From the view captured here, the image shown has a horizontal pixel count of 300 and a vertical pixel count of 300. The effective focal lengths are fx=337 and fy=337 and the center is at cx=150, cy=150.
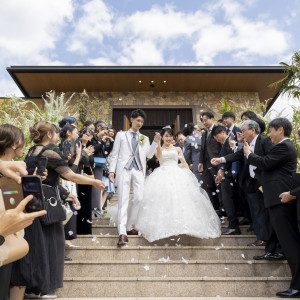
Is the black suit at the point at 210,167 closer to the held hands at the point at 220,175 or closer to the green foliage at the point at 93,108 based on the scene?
the held hands at the point at 220,175

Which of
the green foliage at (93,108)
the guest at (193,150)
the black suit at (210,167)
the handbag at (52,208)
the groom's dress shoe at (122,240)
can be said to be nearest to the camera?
the handbag at (52,208)

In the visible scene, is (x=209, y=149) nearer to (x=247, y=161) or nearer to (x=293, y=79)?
(x=247, y=161)

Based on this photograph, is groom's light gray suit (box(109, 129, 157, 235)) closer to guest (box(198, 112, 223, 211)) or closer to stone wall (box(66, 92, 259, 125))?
guest (box(198, 112, 223, 211))

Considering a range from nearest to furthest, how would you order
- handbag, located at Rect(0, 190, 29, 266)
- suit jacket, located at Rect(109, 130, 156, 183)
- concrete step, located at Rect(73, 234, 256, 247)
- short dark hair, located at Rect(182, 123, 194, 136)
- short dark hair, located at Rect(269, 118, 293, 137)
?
handbag, located at Rect(0, 190, 29, 266) → short dark hair, located at Rect(269, 118, 293, 137) → concrete step, located at Rect(73, 234, 256, 247) → suit jacket, located at Rect(109, 130, 156, 183) → short dark hair, located at Rect(182, 123, 194, 136)

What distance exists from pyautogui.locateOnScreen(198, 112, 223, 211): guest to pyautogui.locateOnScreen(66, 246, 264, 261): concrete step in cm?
163

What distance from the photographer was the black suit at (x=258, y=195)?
4.58m

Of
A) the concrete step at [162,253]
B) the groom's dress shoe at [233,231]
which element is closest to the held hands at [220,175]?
the groom's dress shoe at [233,231]

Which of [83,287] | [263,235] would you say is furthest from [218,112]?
[83,287]

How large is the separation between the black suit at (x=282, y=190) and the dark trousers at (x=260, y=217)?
1.83 feet

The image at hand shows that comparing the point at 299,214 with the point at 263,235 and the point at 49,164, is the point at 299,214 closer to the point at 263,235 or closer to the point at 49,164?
the point at 263,235

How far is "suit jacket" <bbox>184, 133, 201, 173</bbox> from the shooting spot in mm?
7457

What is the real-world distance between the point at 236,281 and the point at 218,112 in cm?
1110

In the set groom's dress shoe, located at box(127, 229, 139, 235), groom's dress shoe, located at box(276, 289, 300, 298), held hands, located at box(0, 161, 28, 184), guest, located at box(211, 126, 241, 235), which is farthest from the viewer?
guest, located at box(211, 126, 241, 235)

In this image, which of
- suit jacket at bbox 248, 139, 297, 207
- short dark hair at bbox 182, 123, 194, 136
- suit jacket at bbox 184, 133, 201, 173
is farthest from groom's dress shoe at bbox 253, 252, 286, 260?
short dark hair at bbox 182, 123, 194, 136
